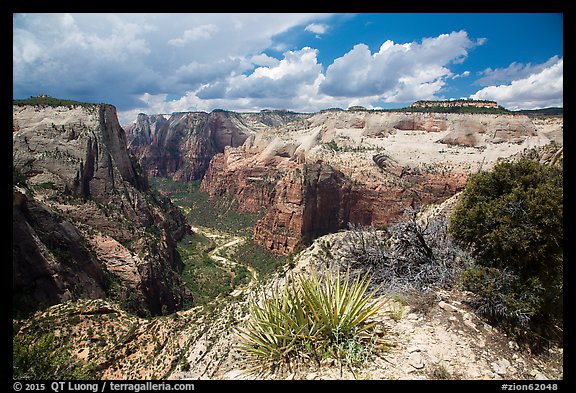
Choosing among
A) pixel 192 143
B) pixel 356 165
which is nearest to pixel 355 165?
pixel 356 165

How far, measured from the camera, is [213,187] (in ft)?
355

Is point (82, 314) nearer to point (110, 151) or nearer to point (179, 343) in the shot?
point (179, 343)

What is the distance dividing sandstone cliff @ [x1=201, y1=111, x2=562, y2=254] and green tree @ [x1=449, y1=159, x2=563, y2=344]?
105 ft

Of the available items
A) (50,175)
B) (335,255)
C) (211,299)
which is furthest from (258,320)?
(50,175)

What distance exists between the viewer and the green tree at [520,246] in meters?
7.18

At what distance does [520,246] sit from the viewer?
749 cm

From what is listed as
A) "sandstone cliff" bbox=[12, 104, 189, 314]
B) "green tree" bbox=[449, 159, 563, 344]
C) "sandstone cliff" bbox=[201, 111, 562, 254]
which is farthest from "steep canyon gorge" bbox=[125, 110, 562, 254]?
"green tree" bbox=[449, 159, 563, 344]

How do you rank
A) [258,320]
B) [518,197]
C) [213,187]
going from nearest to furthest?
[258,320]
[518,197]
[213,187]

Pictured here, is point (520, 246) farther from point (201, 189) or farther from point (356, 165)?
point (201, 189)

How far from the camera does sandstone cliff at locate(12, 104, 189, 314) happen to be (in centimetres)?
2022

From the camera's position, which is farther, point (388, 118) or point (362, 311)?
point (388, 118)

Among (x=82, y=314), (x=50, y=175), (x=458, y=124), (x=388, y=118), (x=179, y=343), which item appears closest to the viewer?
(x=179, y=343)

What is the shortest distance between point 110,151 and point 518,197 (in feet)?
166

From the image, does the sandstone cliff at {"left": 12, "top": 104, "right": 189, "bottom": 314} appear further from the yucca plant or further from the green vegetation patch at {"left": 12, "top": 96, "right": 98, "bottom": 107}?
the yucca plant
